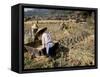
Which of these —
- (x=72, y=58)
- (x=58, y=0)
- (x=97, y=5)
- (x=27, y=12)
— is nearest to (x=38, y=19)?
(x=27, y=12)

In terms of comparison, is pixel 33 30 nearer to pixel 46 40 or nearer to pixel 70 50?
pixel 46 40

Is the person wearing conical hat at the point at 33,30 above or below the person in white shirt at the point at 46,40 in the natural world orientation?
above

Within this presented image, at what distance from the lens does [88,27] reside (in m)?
→ 2.25

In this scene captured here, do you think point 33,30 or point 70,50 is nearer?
point 33,30

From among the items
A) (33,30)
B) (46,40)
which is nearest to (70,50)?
(46,40)

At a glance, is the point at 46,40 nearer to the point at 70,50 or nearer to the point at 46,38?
the point at 46,38

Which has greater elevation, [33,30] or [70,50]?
[33,30]

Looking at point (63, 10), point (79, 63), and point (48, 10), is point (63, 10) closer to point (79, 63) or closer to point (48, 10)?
point (48, 10)

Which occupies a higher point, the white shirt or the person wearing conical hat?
the person wearing conical hat

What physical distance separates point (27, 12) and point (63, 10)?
0.31 m

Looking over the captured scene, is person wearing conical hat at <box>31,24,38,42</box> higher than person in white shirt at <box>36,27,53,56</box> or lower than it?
higher

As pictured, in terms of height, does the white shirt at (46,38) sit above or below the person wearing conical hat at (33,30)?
below

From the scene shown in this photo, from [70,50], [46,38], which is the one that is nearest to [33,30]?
[46,38]

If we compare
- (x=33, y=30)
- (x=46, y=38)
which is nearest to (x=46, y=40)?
(x=46, y=38)
